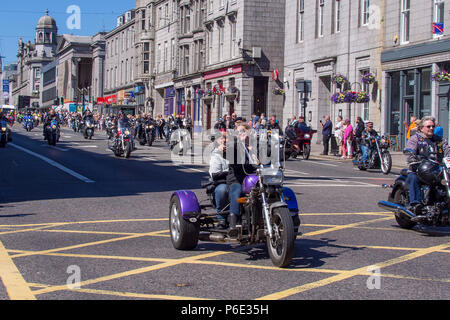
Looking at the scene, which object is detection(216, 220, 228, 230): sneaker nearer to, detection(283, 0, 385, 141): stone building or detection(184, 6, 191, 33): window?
detection(283, 0, 385, 141): stone building

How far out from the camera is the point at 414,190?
9938mm

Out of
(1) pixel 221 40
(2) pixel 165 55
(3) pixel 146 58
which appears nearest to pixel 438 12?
(1) pixel 221 40

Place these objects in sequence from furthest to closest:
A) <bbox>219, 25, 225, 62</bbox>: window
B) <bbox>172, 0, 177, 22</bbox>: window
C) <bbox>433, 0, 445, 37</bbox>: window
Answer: <bbox>172, 0, 177, 22</bbox>: window
<bbox>219, 25, 225, 62</bbox>: window
<bbox>433, 0, 445, 37</bbox>: window

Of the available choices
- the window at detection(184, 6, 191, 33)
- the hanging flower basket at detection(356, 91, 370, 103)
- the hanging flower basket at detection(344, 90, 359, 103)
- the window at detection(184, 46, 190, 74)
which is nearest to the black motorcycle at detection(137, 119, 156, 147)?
the hanging flower basket at detection(344, 90, 359, 103)

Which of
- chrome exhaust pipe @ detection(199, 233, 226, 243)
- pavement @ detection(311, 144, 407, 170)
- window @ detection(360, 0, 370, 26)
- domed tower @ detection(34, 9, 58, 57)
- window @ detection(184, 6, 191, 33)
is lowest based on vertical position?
chrome exhaust pipe @ detection(199, 233, 226, 243)

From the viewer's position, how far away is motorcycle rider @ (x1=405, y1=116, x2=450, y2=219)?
9.91m

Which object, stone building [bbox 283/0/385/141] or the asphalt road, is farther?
stone building [bbox 283/0/385/141]

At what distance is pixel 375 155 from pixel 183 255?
1518 cm

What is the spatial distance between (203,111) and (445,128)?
101ft

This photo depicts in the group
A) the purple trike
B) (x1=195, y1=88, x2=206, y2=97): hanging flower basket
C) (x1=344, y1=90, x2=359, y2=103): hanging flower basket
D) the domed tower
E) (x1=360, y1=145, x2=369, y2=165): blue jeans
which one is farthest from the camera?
the domed tower

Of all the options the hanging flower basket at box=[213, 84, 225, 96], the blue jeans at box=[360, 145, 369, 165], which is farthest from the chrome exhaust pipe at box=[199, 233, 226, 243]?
the hanging flower basket at box=[213, 84, 225, 96]

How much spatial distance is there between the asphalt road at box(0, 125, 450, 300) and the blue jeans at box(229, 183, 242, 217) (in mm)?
548

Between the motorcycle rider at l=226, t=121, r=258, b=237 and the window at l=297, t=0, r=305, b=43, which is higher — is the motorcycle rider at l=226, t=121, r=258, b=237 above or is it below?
below

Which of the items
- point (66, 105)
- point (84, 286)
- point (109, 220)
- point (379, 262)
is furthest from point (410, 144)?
point (66, 105)
